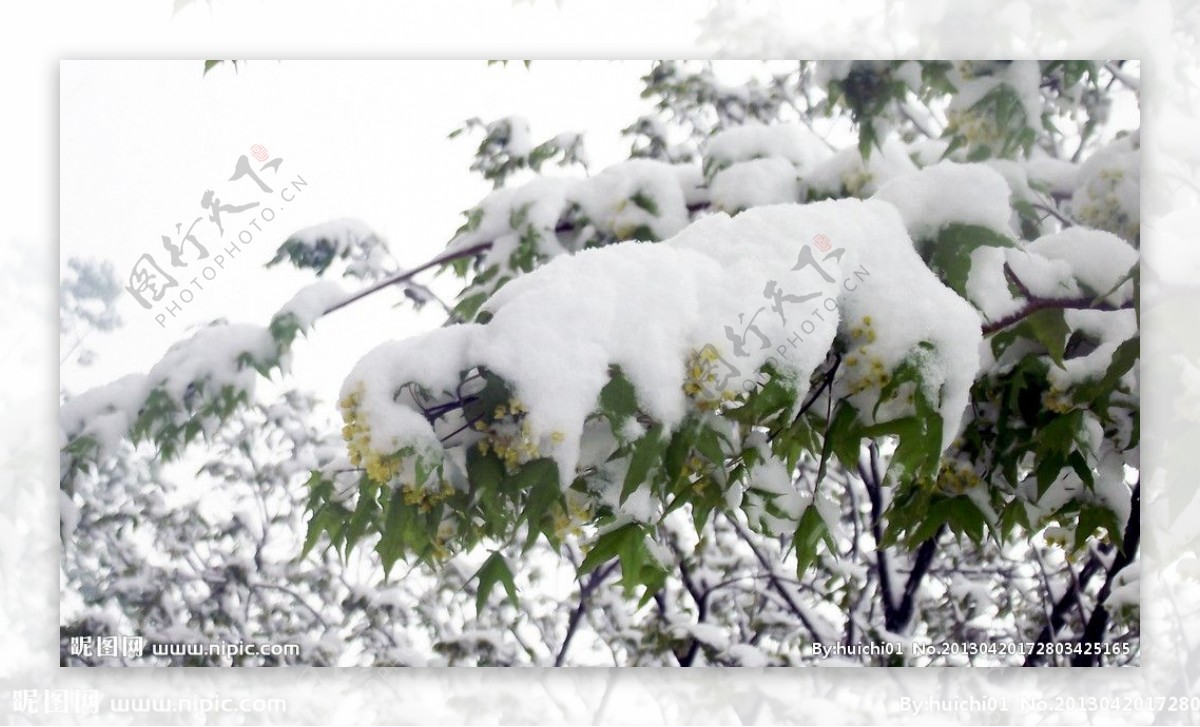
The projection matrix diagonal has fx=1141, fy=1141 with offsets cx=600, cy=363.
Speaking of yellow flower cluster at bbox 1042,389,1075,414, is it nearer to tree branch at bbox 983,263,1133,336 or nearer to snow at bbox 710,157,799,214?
tree branch at bbox 983,263,1133,336

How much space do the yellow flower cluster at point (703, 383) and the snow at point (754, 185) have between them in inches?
20.2

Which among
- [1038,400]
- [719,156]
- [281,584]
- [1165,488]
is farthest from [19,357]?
[1165,488]

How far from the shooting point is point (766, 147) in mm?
1551

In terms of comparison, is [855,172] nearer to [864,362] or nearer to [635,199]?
[635,199]

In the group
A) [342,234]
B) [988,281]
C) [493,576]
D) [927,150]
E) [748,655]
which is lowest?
[748,655]

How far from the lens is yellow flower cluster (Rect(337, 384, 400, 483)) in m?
0.97

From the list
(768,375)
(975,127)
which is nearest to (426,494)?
(768,375)

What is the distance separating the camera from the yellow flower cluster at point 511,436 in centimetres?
95

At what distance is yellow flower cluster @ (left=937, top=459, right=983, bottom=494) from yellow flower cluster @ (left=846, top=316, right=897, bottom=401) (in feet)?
1.27

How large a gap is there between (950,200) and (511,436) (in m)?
0.53

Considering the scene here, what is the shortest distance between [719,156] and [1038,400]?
1.72ft

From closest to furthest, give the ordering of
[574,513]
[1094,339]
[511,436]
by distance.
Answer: [511,436]
[574,513]
[1094,339]

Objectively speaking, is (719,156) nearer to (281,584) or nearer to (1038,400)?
(1038,400)

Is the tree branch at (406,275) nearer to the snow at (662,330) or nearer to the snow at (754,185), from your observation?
the snow at (754,185)
